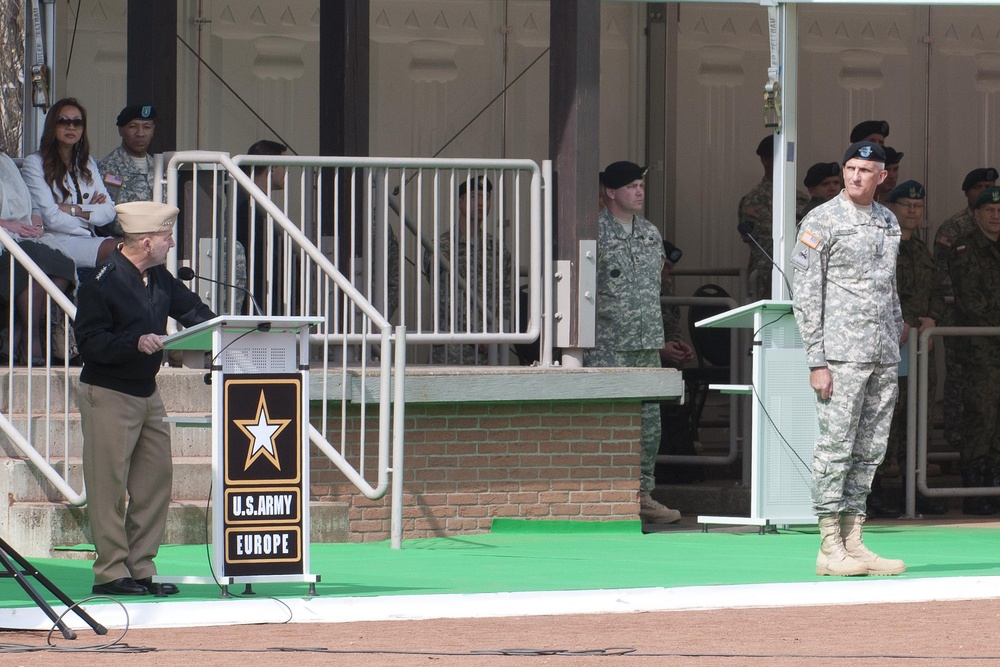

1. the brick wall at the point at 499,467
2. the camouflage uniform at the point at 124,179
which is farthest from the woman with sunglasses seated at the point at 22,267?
the brick wall at the point at 499,467

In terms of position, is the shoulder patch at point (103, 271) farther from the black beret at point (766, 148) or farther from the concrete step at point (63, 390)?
the black beret at point (766, 148)

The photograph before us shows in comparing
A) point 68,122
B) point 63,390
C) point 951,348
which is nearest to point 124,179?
point 68,122

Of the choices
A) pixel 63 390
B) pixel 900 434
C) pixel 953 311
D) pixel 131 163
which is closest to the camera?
pixel 63 390

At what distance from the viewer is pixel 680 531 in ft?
34.1

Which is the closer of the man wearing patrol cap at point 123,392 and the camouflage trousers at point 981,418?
the man wearing patrol cap at point 123,392

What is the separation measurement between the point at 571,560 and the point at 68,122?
3548mm

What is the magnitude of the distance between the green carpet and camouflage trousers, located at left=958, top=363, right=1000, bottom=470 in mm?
1121

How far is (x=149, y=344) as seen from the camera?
7105 millimetres

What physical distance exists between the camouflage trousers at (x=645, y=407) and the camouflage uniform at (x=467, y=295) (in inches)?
21.5

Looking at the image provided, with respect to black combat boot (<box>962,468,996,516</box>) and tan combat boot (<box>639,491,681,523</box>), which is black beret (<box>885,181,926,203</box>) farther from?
tan combat boot (<box>639,491,681,523</box>)

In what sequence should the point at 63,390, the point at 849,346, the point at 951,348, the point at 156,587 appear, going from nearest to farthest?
the point at 156,587 < the point at 849,346 < the point at 63,390 < the point at 951,348

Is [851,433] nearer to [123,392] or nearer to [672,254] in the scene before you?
[123,392]

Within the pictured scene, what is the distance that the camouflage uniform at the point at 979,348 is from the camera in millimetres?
11570

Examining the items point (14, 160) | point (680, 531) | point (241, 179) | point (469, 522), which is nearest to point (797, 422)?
point (680, 531)
